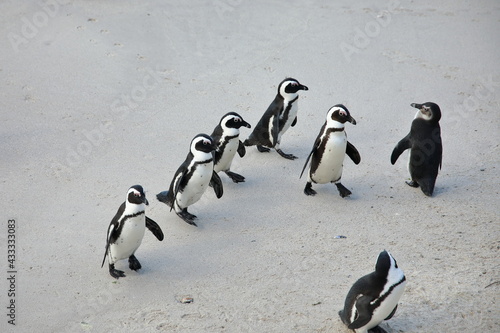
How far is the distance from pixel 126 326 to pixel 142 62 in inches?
166

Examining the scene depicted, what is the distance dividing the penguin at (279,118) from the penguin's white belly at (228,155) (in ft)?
1.72

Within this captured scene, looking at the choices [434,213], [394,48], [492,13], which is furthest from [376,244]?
[492,13]

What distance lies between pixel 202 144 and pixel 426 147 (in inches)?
76.4

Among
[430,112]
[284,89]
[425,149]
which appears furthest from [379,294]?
[284,89]

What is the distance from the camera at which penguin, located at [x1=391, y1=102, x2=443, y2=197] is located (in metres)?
5.60

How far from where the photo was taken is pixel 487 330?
12.8 feet

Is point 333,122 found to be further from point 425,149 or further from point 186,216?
point 186,216

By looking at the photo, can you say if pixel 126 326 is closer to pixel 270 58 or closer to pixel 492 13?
pixel 270 58

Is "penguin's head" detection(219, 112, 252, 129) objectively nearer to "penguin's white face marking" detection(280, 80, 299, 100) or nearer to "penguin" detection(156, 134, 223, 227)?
"penguin" detection(156, 134, 223, 227)

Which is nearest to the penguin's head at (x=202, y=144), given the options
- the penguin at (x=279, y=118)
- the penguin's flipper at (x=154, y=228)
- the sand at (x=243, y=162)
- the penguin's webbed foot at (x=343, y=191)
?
the sand at (x=243, y=162)

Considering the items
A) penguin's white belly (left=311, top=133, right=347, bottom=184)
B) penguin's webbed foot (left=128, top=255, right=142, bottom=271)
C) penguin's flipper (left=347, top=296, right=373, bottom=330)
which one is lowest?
penguin's webbed foot (left=128, top=255, right=142, bottom=271)

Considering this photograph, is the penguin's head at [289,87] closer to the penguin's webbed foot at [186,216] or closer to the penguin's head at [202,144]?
the penguin's head at [202,144]

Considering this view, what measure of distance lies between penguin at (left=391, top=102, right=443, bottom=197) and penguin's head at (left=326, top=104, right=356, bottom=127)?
0.59 m

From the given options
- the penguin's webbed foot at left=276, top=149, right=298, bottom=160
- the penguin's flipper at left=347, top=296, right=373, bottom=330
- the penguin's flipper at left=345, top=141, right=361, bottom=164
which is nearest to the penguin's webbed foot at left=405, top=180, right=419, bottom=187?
the penguin's flipper at left=345, top=141, right=361, bottom=164
